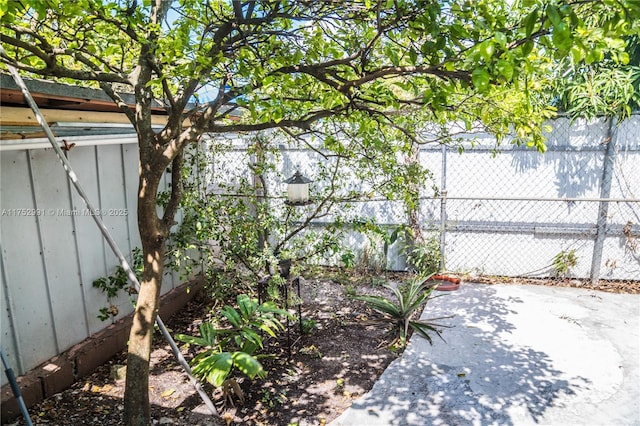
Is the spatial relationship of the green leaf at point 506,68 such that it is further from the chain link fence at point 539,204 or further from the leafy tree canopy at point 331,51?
the chain link fence at point 539,204

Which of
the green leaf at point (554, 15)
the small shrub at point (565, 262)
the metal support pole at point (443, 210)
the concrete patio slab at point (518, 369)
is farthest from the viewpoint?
the metal support pole at point (443, 210)

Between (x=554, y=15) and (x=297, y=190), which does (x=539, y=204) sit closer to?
(x=297, y=190)

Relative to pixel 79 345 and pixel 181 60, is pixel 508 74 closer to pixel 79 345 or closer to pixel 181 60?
pixel 181 60

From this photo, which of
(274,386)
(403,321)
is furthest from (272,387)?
(403,321)

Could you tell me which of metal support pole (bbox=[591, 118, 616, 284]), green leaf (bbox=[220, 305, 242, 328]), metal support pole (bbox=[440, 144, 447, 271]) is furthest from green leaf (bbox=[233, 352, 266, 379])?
metal support pole (bbox=[591, 118, 616, 284])

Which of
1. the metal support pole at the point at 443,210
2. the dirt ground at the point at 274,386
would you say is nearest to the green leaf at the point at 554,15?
the dirt ground at the point at 274,386

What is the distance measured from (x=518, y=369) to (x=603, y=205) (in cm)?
293

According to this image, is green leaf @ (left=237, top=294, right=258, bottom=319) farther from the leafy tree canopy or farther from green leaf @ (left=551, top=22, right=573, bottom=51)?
green leaf @ (left=551, top=22, right=573, bottom=51)

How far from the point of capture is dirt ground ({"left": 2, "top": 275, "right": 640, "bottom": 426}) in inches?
107

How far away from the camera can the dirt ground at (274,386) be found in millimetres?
2713

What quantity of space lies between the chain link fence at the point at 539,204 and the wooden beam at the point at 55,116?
73.5 inches

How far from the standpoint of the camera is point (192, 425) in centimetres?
262

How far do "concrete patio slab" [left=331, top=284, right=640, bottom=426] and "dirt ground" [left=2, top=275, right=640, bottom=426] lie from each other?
215mm

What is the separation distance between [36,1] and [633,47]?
561 cm
